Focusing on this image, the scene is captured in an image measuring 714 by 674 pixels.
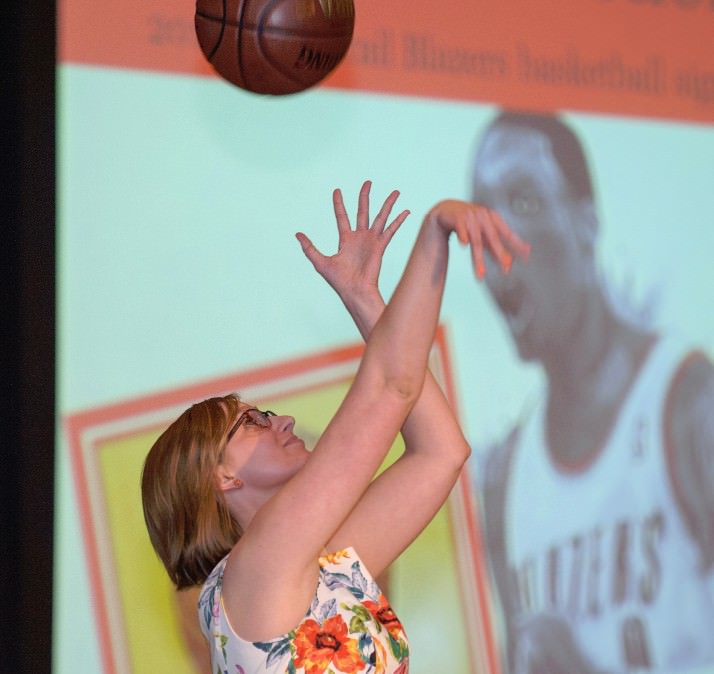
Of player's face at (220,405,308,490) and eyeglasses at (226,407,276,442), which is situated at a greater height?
eyeglasses at (226,407,276,442)

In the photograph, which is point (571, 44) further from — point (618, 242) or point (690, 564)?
point (690, 564)

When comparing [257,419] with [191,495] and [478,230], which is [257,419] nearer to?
[191,495]

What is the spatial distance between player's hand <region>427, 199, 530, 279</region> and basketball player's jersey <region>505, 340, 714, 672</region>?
4.47 ft

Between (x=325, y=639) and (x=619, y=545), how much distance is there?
1.35 metres

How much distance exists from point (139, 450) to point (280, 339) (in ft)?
1.13

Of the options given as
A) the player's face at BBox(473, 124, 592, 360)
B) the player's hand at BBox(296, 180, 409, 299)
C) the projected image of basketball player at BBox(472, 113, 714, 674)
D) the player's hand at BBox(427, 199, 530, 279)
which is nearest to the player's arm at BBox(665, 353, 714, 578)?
the projected image of basketball player at BBox(472, 113, 714, 674)

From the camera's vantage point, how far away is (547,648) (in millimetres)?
2586

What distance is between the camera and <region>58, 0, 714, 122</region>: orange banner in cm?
230

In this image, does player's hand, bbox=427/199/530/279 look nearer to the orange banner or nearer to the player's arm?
the orange banner

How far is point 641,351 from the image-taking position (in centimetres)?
276

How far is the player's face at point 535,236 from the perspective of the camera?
2637 mm

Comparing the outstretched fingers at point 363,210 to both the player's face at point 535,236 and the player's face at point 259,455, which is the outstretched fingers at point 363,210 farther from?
A: the player's face at point 535,236

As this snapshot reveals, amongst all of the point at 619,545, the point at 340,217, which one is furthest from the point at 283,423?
the point at 619,545

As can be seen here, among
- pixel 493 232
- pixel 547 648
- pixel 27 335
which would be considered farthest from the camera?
pixel 547 648
